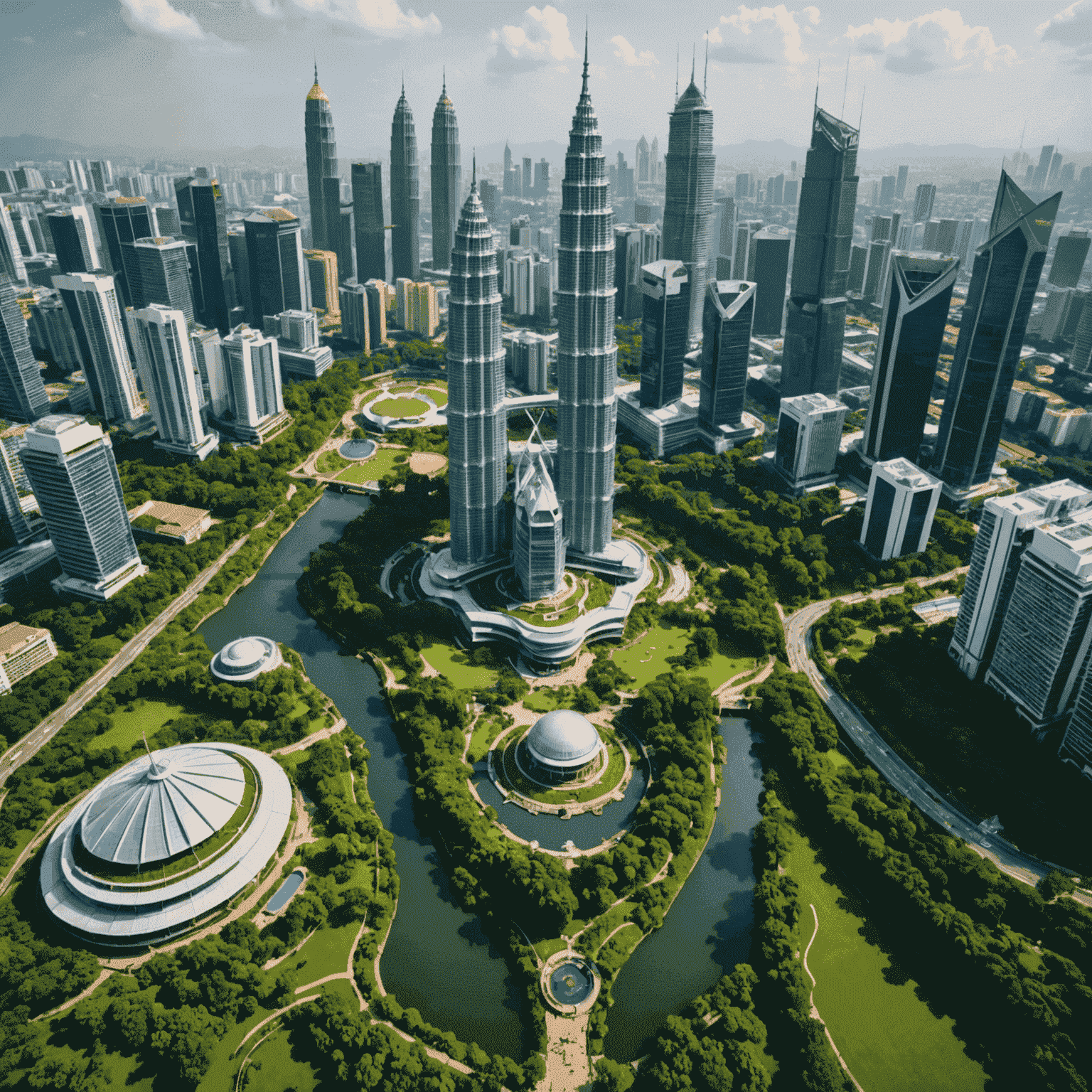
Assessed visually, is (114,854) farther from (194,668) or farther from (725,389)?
(725,389)

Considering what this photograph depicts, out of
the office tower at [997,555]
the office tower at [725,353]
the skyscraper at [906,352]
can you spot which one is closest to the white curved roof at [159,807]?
the office tower at [997,555]

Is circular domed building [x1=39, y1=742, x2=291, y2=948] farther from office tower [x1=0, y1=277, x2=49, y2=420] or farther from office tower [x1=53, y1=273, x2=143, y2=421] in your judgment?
office tower [x1=0, y1=277, x2=49, y2=420]

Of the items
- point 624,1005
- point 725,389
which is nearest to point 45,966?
point 624,1005

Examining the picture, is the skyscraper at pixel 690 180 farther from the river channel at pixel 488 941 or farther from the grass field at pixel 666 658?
the river channel at pixel 488 941

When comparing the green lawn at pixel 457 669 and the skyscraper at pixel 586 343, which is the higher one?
the skyscraper at pixel 586 343

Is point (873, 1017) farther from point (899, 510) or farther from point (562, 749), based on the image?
point (899, 510)

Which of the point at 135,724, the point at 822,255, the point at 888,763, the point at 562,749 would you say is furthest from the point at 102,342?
the point at 888,763
